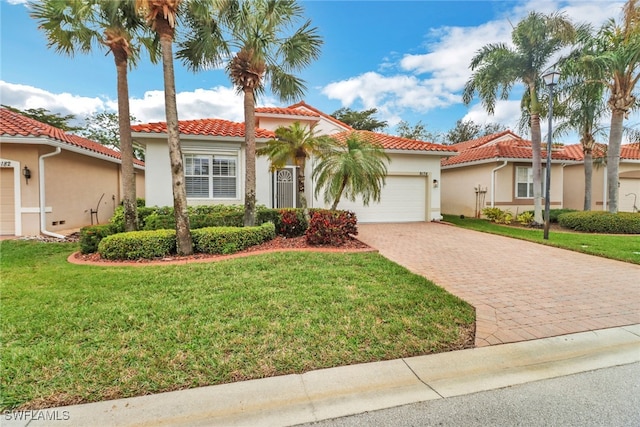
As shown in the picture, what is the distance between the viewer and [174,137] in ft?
24.2

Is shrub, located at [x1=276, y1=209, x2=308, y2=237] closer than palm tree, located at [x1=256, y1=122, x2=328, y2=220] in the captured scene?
No

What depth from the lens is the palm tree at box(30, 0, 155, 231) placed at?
7793 mm

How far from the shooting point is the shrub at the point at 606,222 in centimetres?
1215

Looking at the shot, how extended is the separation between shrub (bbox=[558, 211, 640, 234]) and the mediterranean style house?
3.96m

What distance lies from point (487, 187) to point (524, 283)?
12893 mm

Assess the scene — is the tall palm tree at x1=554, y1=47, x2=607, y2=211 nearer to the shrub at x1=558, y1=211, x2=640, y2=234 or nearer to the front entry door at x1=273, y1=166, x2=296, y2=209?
the shrub at x1=558, y1=211, x2=640, y2=234

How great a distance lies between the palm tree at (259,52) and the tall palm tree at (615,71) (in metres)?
11.0

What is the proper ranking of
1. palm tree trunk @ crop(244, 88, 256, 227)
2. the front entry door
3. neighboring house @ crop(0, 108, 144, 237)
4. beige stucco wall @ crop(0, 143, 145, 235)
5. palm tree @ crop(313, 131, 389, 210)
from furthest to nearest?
the front entry door < beige stucco wall @ crop(0, 143, 145, 235) < neighboring house @ crop(0, 108, 144, 237) < palm tree trunk @ crop(244, 88, 256, 227) < palm tree @ crop(313, 131, 389, 210)

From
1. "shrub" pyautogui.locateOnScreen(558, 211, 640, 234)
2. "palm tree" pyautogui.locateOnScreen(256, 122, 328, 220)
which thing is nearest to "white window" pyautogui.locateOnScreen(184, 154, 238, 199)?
"palm tree" pyautogui.locateOnScreen(256, 122, 328, 220)

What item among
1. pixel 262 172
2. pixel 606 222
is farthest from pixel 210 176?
pixel 606 222

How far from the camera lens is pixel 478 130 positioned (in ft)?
126

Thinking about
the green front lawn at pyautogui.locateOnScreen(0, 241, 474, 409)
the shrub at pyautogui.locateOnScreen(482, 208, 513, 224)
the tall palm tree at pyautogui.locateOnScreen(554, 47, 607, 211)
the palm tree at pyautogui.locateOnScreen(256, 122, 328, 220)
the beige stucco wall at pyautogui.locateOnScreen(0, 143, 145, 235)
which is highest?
the tall palm tree at pyautogui.locateOnScreen(554, 47, 607, 211)

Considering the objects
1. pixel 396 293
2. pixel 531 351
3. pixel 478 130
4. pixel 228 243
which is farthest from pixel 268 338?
pixel 478 130

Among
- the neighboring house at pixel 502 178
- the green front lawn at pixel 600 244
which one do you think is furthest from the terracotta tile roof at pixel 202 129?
the neighboring house at pixel 502 178
